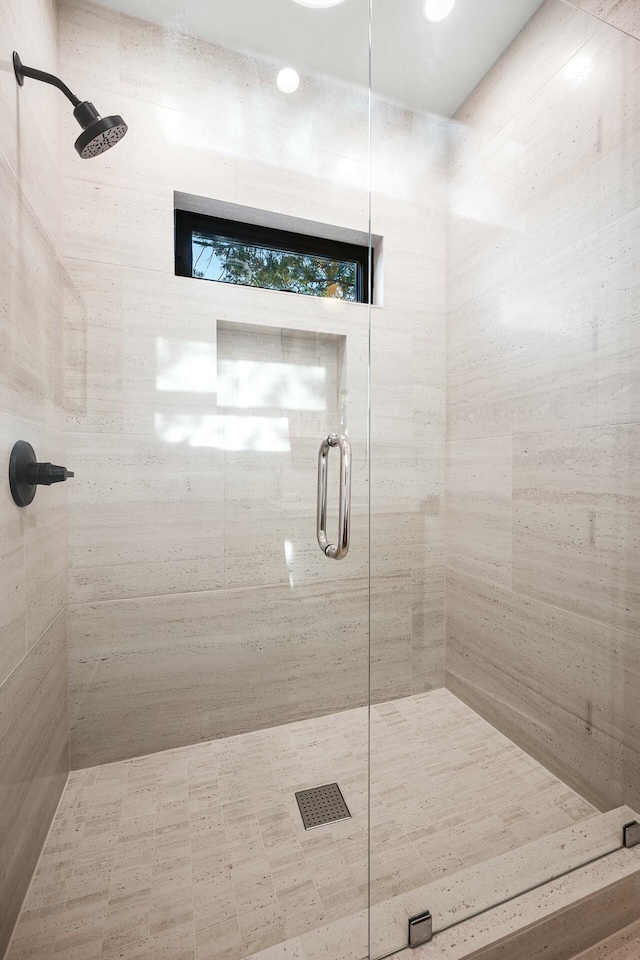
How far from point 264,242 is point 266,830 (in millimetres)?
1586

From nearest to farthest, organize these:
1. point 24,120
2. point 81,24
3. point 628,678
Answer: point 24,120
point 81,24
point 628,678

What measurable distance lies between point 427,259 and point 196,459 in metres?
0.84

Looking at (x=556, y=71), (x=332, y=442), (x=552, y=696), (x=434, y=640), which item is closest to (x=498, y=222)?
(x=556, y=71)

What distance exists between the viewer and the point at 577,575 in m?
1.26

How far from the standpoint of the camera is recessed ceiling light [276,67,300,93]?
1.25 m

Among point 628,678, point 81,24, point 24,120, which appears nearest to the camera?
point 24,120

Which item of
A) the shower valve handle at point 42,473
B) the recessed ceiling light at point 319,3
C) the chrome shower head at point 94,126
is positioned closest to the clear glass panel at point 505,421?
the recessed ceiling light at point 319,3

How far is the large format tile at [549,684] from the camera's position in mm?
1248

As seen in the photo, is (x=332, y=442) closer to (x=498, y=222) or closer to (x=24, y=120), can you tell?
(x=498, y=222)

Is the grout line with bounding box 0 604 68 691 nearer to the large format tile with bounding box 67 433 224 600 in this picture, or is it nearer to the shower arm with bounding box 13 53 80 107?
the large format tile with bounding box 67 433 224 600

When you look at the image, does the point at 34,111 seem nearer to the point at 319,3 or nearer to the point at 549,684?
the point at 319,3

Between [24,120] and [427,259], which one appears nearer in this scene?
[24,120]

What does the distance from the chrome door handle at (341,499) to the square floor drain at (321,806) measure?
621 millimetres

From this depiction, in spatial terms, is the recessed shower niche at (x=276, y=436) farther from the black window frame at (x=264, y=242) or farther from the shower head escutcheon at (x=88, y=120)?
the shower head escutcheon at (x=88, y=120)
